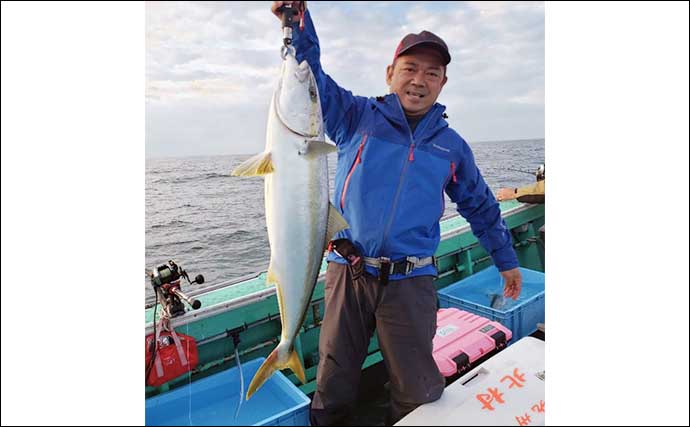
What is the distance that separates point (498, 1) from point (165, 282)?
1.89 meters

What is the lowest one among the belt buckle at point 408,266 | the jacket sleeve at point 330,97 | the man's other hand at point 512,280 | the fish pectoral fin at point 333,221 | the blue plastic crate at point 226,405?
the blue plastic crate at point 226,405

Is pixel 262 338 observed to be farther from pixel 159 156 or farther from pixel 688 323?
pixel 688 323

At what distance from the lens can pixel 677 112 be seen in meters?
1.32

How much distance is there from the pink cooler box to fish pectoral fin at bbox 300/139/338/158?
1670mm

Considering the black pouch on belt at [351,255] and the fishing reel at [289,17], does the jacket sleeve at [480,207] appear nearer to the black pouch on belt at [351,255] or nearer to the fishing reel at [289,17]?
the black pouch on belt at [351,255]

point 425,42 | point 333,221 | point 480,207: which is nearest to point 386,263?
point 333,221

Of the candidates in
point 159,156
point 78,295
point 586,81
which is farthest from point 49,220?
point 586,81

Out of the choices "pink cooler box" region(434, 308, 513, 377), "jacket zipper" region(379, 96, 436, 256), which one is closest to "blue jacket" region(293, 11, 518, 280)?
"jacket zipper" region(379, 96, 436, 256)

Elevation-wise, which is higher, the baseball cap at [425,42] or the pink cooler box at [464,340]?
the baseball cap at [425,42]

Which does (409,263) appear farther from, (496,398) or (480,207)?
Result: (496,398)

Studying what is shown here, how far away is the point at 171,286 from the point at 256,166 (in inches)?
36.8

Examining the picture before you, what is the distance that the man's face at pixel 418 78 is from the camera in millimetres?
1910

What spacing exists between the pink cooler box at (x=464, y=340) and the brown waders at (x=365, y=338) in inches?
24.5

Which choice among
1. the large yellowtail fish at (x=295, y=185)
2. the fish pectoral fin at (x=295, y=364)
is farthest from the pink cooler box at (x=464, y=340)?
the large yellowtail fish at (x=295, y=185)
